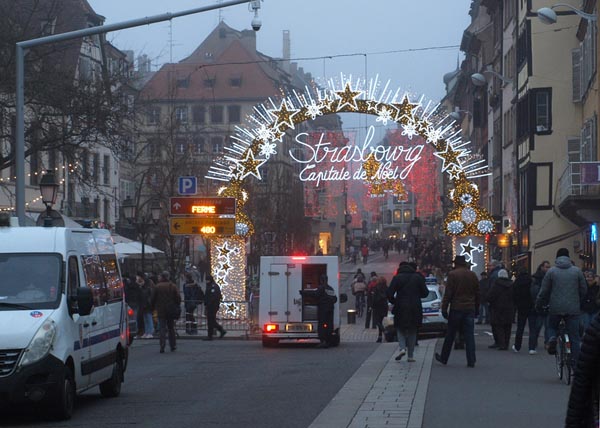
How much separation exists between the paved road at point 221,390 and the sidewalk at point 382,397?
0.31 m

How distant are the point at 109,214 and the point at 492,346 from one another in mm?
48207

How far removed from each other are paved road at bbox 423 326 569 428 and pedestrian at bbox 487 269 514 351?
7.27 ft

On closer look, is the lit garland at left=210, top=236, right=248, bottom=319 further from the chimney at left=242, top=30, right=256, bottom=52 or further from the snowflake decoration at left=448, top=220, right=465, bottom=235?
the chimney at left=242, top=30, right=256, bottom=52

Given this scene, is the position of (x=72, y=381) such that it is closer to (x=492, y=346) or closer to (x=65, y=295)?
(x=65, y=295)

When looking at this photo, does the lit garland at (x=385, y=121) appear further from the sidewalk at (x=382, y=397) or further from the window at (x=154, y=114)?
the sidewalk at (x=382, y=397)

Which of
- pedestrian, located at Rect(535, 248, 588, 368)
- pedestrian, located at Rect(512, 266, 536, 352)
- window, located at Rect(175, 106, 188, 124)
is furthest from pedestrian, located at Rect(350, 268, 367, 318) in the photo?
pedestrian, located at Rect(535, 248, 588, 368)

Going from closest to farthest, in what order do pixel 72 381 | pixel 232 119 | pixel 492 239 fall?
pixel 72 381, pixel 492 239, pixel 232 119

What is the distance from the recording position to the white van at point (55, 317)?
13.1 metres

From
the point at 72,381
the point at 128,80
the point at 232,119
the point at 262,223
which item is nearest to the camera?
the point at 72,381

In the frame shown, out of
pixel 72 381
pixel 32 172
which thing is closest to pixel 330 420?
Result: pixel 72 381

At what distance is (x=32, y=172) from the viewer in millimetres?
47000

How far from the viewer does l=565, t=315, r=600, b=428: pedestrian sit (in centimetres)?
454

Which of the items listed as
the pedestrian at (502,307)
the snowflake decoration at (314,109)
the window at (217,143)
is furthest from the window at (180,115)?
the pedestrian at (502,307)

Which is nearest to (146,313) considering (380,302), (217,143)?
(380,302)
